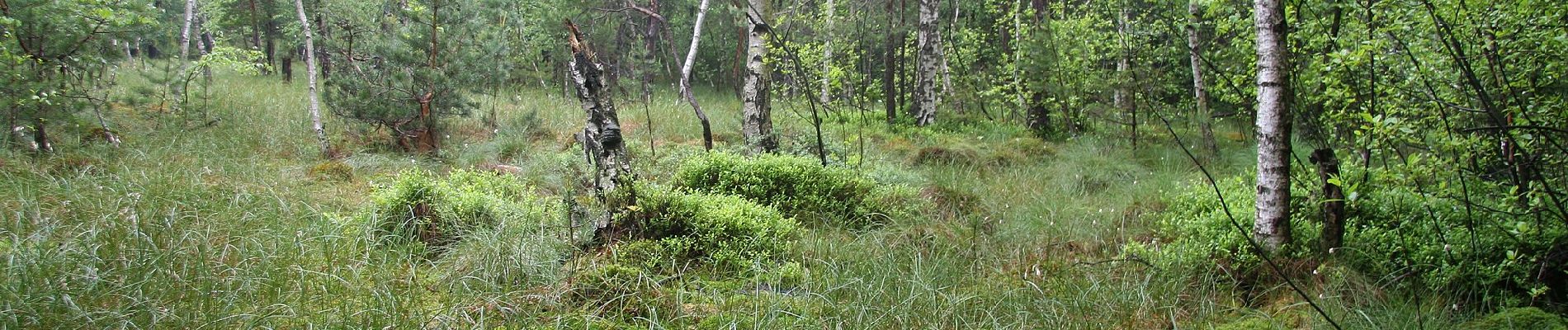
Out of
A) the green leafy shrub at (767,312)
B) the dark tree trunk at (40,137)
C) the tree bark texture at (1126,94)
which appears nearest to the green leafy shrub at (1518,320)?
the green leafy shrub at (767,312)

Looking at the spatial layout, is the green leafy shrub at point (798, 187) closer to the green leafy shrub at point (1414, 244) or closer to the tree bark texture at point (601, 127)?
the tree bark texture at point (601, 127)

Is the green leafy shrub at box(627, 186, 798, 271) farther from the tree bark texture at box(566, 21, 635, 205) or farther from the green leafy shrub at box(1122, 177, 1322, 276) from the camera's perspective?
the green leafy shrub at box(1122, 177, 1322, 276)

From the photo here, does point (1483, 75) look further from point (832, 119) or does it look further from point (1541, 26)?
point (832, 119)

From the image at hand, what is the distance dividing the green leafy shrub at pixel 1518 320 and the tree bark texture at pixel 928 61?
9.37m

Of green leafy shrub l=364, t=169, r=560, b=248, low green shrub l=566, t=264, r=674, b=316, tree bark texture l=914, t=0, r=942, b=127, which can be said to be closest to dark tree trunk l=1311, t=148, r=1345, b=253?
low green shrub l=566, t=264, r=674, b=316

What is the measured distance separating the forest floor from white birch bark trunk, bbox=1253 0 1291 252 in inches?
14.4

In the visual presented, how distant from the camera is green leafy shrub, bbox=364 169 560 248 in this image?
16.9ft

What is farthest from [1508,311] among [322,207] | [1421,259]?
[322,207]

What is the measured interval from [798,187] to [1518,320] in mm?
4361

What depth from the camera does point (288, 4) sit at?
17.9m

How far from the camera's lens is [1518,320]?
143 inches

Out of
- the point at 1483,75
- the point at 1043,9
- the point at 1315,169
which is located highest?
the point at 1043,9

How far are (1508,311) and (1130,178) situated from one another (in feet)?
15.4

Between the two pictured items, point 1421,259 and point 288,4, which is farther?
point 288,4
